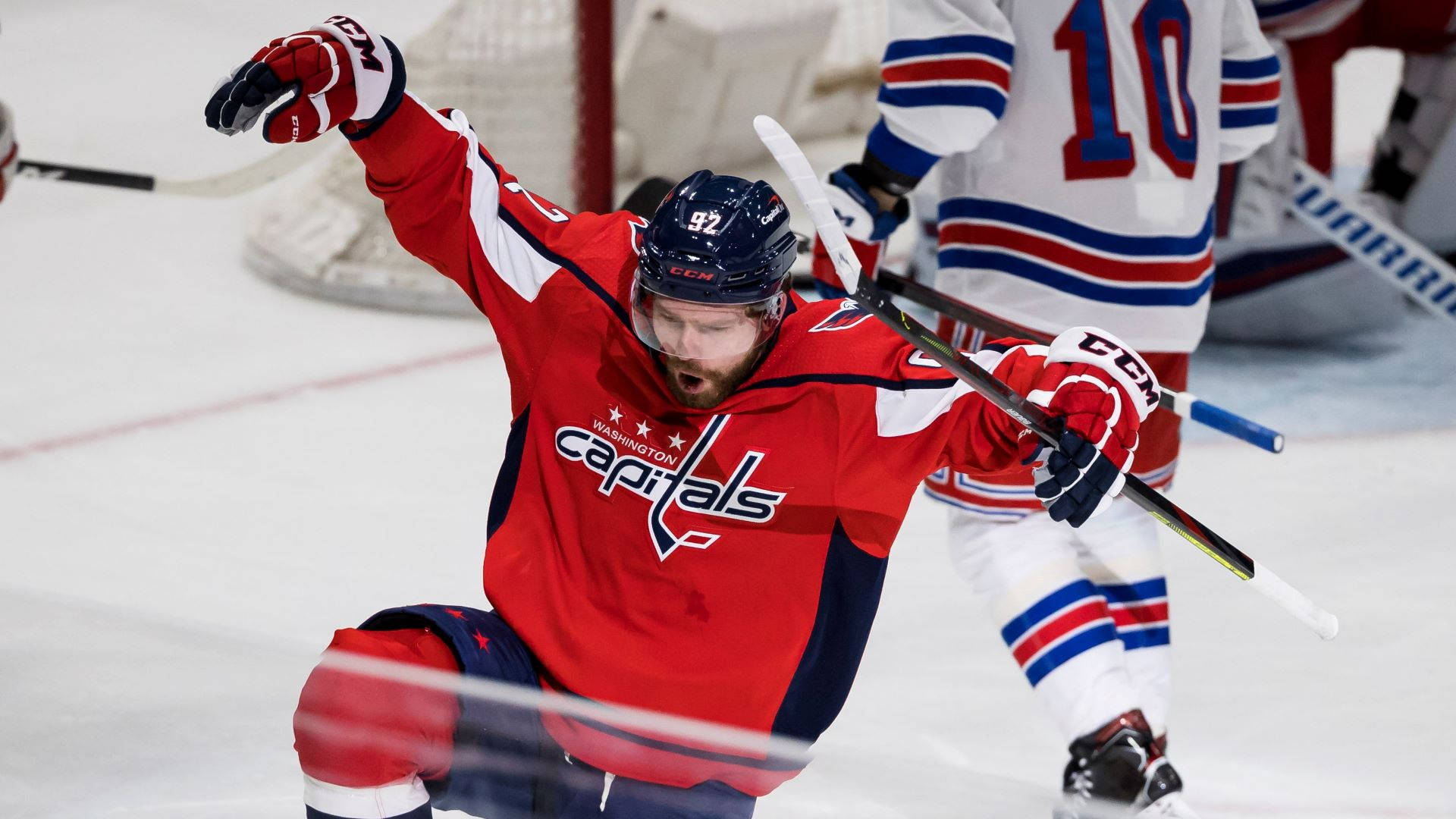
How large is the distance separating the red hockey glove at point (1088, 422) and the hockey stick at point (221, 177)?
830 millimetres

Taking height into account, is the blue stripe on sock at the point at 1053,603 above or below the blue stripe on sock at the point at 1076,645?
above

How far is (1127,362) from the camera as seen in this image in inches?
64.7

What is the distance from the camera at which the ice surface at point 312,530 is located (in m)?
1.81

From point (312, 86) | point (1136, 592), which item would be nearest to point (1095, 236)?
point (1136, 592)

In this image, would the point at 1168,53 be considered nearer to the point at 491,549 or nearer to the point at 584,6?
the point at 491,549

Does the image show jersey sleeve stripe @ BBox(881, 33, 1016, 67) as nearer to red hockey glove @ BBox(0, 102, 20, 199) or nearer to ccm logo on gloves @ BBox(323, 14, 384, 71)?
ccm logo on gloves @ BBox(323, 14, 384, 71)

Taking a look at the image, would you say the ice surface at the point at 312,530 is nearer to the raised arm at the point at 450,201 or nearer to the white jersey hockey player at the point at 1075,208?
the white jersey hockey player at the point at 1075,208

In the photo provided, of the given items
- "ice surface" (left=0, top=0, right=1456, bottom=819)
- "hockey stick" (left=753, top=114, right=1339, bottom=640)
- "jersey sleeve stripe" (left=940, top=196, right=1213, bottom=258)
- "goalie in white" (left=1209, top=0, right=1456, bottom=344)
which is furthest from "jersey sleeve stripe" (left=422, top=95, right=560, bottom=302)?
"goalie in white" (left=1209, top=0, right=1456, bottom=344)

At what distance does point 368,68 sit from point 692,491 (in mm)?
515

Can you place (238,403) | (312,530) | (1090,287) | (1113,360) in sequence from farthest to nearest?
(238,403) < (312,530) < (1090,287) < (1113,360)

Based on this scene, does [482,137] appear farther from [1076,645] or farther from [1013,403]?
[1013,403]

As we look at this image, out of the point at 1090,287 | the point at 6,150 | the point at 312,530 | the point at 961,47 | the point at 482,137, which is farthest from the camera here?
the point at 482,137

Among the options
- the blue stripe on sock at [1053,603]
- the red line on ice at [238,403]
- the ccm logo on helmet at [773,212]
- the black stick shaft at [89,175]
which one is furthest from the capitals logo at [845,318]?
the red line on ice at [238,403]

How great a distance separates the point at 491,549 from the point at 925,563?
Answer: 1.44 m
